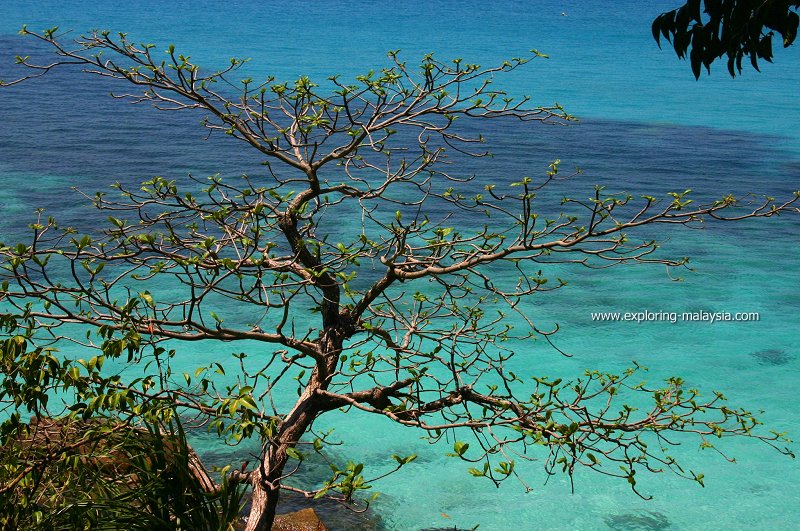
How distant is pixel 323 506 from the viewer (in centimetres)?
576

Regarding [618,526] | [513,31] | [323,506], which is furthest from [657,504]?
[513,31]

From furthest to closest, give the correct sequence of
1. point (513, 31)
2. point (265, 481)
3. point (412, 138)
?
1. point (513, 31)
2. point (412, 138)
3. point (265, 481)

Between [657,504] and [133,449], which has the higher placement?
[133,449]

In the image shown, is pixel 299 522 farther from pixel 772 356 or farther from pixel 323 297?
pixel 772 356

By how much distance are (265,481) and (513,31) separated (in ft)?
116

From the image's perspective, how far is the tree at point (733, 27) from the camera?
3.43 metres

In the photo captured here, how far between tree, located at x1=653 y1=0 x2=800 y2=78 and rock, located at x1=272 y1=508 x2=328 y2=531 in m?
3.24

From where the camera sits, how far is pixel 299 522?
5234 millimetres

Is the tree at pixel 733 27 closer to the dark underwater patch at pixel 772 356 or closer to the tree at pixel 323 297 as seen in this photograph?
the tree at pixel 323 297

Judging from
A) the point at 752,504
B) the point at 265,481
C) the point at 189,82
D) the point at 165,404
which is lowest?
the point at 752,504

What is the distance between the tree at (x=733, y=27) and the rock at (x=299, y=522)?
3.24 meters

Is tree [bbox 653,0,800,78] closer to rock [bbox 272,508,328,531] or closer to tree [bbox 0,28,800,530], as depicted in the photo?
tree [bbox 0,28,800,530]

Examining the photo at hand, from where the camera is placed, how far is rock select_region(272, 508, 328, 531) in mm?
5164

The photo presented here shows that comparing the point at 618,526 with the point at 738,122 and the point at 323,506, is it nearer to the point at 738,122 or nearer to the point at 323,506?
the point at 323,506
